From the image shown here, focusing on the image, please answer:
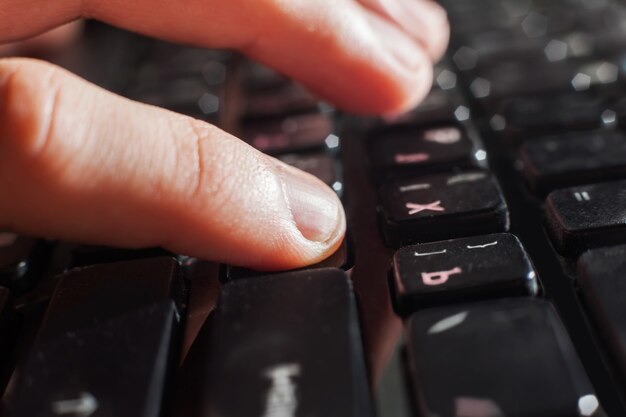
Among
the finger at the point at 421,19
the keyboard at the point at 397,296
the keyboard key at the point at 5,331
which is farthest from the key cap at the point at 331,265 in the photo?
the finger at the point at 421,19

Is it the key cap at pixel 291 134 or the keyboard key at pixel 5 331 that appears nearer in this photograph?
the keyboard key at pixel 5 331

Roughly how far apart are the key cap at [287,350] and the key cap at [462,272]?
0.12 ft

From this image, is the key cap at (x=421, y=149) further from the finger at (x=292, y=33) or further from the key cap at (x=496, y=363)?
the key cap at (x=496, y=363)

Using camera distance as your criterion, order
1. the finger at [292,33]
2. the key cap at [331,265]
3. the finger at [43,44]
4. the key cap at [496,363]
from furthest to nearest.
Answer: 1. the finger at [43,44]
2. the finger at [292,33]
3. the key cap at [331,265]
4. the key cap at [496,363]

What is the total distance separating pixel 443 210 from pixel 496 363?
0.43ft

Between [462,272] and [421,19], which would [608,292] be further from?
[421,19]

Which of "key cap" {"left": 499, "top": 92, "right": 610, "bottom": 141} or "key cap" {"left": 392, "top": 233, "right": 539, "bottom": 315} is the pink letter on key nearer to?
"key cap" {"left": 392, "top": 233, "right": 539, "bottom": 315}

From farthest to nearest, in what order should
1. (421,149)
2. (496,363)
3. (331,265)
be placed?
1. (421,149)
2. (331,265)
3. (496,363)

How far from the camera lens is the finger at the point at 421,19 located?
629 mm

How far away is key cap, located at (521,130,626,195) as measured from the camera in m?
0.47

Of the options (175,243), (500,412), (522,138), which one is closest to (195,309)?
(175,243)

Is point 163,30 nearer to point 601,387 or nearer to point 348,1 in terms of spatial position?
point 348,1

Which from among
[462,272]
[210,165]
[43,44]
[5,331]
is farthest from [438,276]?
[43,44]

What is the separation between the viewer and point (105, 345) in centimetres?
36
